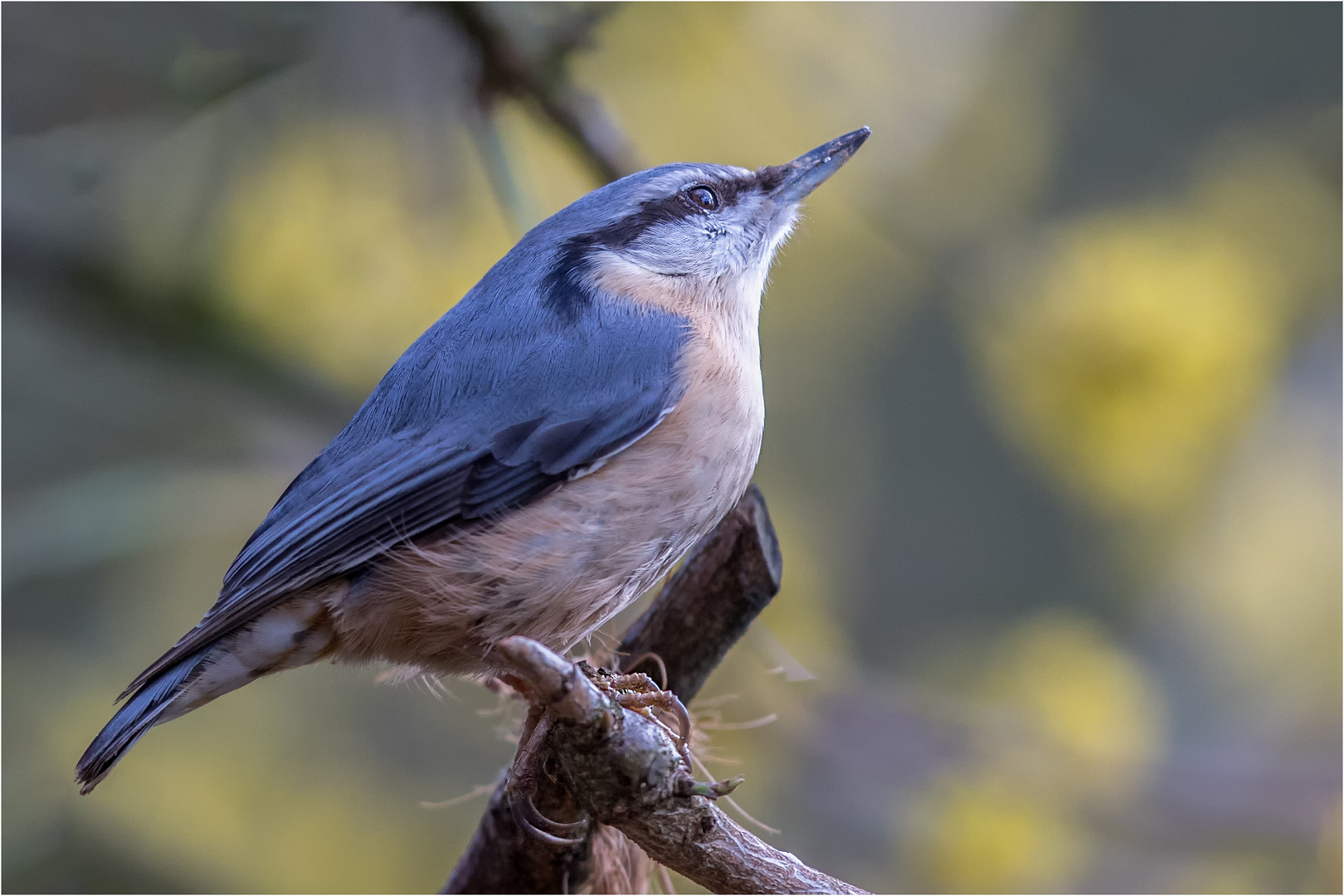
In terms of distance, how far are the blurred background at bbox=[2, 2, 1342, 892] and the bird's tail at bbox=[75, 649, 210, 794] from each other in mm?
886

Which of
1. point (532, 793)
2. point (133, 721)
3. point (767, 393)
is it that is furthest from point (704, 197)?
point (767, 393)

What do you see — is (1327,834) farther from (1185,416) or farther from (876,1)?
(876,1)

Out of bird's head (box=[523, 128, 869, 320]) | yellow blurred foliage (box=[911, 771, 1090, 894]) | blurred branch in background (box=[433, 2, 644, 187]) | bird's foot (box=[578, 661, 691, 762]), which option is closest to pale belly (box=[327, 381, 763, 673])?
bird's foot (box=[578, 661, 691, 762])

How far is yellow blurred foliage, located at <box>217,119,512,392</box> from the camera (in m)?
3.17

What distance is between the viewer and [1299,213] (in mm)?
3959

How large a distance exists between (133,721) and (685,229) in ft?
4.65

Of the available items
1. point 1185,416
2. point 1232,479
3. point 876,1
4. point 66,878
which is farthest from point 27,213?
point 1232,479

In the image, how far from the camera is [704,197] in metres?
2.57

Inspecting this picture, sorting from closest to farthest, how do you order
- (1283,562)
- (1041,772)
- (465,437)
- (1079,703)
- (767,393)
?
(465,437) → (1041,772) → (1079,703) → (1283,562) → (767,393)

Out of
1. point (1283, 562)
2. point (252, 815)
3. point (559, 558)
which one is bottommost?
point (252, 815)

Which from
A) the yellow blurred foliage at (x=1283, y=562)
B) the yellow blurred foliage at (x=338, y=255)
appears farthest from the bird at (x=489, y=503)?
the yellow blurred foliage at (x=1283, y=562)

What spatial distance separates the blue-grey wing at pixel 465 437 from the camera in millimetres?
2082

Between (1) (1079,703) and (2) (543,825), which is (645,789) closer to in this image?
(2) (543,825)

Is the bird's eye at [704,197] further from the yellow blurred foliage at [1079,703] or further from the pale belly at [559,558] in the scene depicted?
the yellow blurred foliage at [1079,703]
